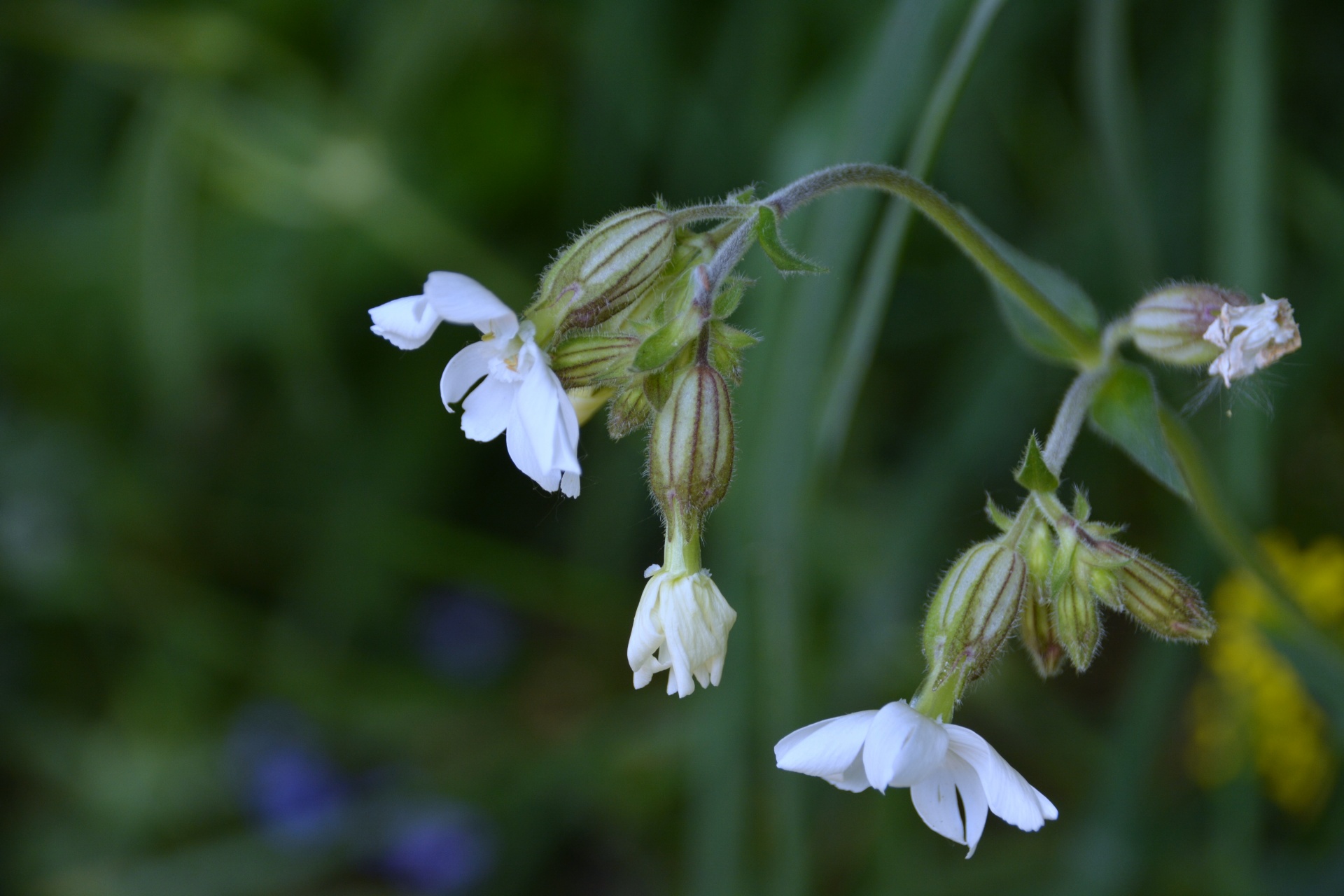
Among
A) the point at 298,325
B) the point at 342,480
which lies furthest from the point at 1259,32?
the point at 342,480

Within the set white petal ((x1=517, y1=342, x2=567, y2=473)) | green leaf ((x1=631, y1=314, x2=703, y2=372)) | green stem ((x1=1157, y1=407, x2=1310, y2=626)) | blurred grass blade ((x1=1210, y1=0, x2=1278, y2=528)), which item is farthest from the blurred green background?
white petal ((x1=517, y1=342, x2=567, y2=473))

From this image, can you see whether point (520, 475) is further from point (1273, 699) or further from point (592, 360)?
point (1273, 699)

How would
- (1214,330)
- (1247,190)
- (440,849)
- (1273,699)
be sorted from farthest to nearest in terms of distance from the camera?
(440,849) < (1273,699) < (1247,190) < (1214,330)

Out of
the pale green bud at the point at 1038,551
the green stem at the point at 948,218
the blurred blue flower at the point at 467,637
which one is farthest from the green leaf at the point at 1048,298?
the blurred blue flower at the point at 467,637

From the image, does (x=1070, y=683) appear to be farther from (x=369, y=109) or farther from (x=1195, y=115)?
(x=369, y=109)

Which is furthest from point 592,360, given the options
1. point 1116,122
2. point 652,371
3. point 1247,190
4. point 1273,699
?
point 1273,699

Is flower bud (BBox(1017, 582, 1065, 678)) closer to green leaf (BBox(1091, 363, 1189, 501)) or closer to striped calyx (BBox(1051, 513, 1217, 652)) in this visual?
striped calyx (BBox(1051, 513, 1217, 652))
